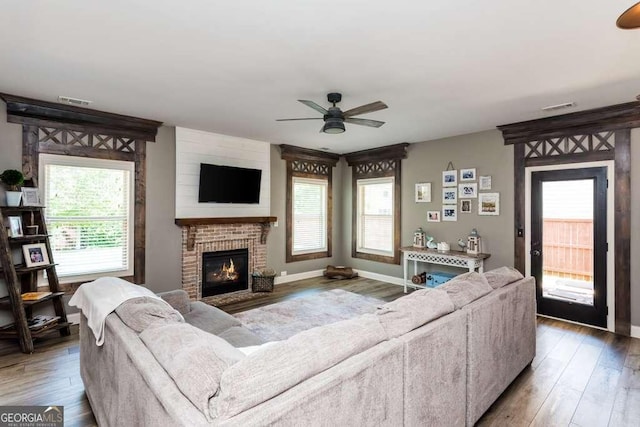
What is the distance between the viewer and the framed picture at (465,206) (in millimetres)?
5297

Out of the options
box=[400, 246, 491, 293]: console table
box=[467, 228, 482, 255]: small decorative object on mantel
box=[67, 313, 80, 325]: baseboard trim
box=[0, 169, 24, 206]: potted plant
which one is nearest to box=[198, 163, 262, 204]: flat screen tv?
box=[0, 169, 24, 206]: potted plant

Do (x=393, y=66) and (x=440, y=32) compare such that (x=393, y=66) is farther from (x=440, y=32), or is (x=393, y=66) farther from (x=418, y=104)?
(x=418, y=104)

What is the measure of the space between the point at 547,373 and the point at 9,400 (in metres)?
4.53

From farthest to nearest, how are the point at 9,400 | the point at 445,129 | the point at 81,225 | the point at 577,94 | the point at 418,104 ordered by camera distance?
the point at 445,129, the point at 81,225, the point at 418,104, the point at 577,94, the point at 9,400

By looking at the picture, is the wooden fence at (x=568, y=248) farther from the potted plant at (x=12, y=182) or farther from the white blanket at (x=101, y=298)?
the potted plant at (x=12, y=182)

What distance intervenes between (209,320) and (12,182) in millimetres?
2757

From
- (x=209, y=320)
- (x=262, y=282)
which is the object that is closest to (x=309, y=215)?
(x=262, y=282)

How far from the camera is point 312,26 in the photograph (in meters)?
2.22

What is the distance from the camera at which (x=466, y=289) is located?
2357 millimetres

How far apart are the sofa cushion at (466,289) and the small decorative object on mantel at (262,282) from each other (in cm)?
370

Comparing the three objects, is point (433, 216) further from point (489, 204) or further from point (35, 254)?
point (35, 254)

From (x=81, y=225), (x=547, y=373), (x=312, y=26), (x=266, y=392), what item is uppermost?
(x=312, y=26)

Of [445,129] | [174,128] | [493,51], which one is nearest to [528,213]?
[445,129]

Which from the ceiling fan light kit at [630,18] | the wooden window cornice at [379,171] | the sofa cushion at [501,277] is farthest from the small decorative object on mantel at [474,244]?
the ceiling fan light kit at [630,18]
